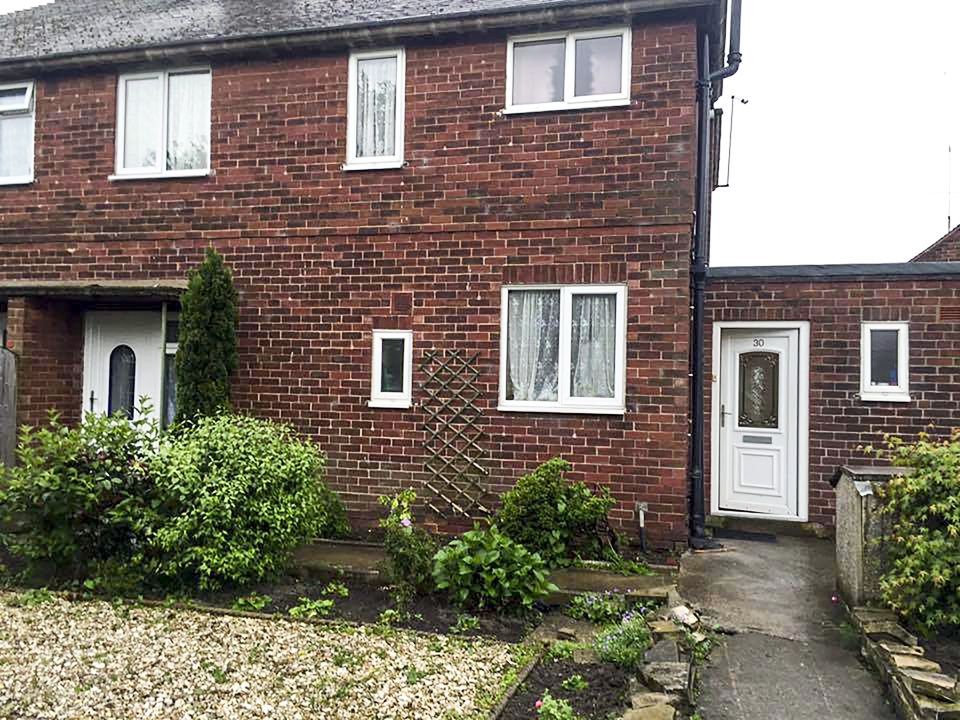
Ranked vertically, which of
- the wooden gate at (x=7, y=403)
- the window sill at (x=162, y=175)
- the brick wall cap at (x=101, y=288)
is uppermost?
the window sill at (x=162, y=175)

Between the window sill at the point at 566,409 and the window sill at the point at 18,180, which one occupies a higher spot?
the window sill at the point at 18,180

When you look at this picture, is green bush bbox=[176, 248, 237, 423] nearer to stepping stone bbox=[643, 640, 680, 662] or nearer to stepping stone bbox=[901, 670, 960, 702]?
stepping stone bbox=[643, 640, 680, 662]

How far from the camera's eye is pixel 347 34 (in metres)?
8.32

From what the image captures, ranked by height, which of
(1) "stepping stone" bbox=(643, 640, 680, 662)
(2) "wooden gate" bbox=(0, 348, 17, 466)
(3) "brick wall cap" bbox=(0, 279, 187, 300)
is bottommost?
(1) "stepping stone" bbox=(643, 640, 680, 662)

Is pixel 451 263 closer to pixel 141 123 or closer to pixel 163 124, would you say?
pixel 163 124

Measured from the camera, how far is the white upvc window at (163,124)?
358 inches

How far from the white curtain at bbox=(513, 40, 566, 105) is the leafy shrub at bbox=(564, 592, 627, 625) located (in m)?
4.93

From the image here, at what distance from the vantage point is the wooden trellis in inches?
314

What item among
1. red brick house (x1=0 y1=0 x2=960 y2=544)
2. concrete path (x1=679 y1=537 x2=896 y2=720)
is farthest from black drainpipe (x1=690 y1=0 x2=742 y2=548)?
concrete path (x1=679 y1=537 x2=896 y2=720)

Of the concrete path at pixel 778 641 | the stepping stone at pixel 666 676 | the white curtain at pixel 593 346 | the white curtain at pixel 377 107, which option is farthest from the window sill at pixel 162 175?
the stepping stone at pixel 666 676

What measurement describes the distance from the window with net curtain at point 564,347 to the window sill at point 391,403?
108cm

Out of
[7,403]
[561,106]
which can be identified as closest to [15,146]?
[7,403]

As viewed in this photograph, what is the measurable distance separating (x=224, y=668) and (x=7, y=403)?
572 cm

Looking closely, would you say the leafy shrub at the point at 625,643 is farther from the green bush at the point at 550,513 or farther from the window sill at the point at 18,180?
the window sill at the point at 18,180
